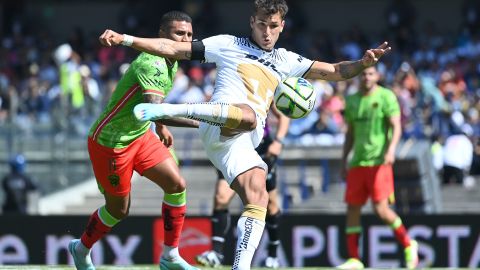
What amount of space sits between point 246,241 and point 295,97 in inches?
45.4

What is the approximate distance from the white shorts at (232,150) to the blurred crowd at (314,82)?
390 inches

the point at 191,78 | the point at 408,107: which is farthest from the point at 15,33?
the point at 408,107

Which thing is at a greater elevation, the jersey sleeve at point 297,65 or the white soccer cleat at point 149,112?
the jersey sleeve at point 297,65

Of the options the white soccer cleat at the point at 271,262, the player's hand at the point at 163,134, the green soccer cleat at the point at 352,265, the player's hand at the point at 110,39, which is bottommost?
the green soccer cleat at the point at 352,265

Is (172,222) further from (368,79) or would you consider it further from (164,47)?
(368,79)

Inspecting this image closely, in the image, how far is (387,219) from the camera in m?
12.7

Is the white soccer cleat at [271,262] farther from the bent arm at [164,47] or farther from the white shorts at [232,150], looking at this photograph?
the bent arm at [164,47]

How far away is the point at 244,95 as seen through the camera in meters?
8.42

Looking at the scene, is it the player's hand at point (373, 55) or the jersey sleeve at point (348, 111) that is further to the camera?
the jersey sleeve at point (348, 111)

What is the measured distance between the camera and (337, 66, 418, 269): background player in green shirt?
12.8 m

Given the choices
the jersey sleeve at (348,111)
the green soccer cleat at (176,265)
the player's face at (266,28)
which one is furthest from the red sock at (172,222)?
the jersey sleeve at (348,111)

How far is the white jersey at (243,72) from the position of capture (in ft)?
27.6

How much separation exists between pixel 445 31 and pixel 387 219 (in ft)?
51.8

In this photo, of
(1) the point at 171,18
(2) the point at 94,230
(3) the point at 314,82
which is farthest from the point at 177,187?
(3) the point at 314,82
